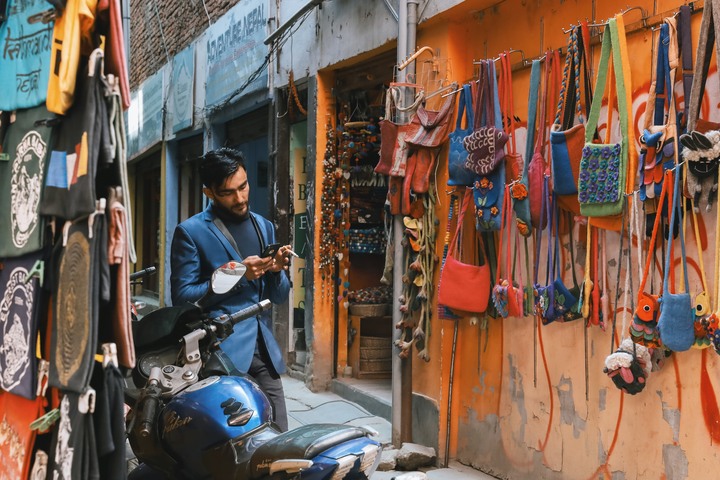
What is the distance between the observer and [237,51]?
29.8ft

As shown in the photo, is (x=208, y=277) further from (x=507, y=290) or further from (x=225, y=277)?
(x=507, y=290)

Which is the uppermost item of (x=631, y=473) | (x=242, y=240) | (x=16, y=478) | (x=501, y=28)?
(x=501, y=28)

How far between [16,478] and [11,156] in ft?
3.00

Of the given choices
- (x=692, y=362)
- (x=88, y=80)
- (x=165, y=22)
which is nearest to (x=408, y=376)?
Result: (x=692, y=362)

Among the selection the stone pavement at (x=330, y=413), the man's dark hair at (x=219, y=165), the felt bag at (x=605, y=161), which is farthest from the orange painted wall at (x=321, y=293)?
the felt bag at (x=605, y=161)

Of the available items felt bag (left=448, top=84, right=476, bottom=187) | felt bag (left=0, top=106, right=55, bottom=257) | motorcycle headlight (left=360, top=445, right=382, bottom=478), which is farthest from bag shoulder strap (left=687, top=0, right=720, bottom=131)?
felt bag (left=0, top=106, right=55, bottom=257)

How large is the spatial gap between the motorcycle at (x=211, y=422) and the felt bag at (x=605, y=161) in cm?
158

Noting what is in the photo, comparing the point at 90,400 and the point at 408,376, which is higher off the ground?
the point at 90,400

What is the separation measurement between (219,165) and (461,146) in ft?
5.19

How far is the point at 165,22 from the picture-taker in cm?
1295

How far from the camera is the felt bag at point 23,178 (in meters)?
2.09

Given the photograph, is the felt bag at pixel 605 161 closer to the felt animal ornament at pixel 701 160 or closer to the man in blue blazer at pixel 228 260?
the felt animal ornament at pixel 701 160

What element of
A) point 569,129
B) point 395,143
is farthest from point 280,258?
point 395,143

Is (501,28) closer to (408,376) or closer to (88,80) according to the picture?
(408,376)
